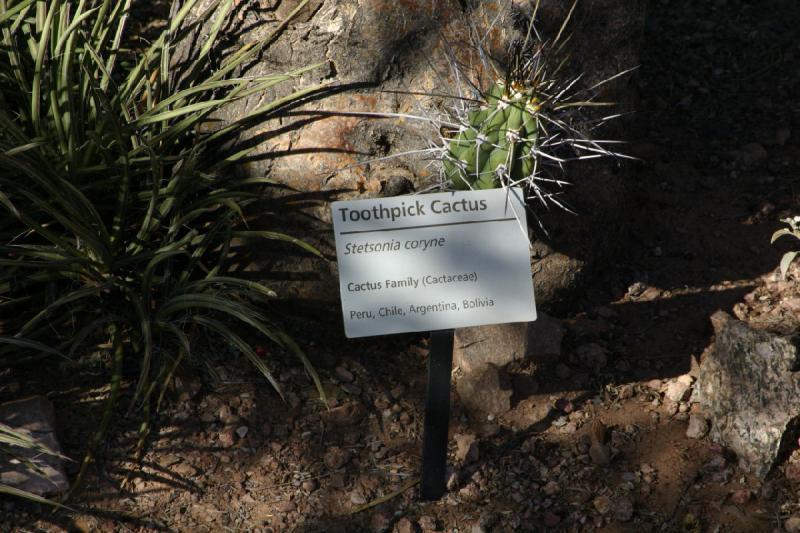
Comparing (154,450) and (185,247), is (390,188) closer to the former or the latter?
(185,247)

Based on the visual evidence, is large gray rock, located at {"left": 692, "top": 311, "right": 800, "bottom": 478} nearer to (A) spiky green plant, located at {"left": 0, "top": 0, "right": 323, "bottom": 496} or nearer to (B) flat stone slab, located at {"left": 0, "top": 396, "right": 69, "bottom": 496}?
(A) spiky green plant, located at {"left": 0, "top": 0, "right": 323, "bottom": 496}

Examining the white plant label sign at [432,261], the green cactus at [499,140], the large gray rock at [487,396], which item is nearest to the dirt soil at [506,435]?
the large gray rock at [487,396]

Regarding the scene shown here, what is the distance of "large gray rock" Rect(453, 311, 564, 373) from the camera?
2.58 m

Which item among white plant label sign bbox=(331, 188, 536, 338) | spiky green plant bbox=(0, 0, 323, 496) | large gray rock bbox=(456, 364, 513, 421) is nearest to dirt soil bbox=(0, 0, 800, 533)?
large gray rock bbox=(456, 364, 513, 421)

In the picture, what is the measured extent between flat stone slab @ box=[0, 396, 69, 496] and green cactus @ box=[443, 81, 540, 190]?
4.25 ft

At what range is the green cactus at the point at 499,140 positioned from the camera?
6.43 feet

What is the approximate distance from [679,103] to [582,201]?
120cm

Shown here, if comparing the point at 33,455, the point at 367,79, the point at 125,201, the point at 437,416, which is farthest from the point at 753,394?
the point at 33,455

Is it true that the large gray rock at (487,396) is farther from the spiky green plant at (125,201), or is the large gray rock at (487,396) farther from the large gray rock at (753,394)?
the large gray rock at (753,394)

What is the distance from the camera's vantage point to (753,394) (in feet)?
7.48

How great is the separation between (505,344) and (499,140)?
2.69 feet

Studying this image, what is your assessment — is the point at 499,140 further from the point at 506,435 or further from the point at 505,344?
the point at 506,435

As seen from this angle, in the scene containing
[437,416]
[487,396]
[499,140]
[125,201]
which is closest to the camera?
[499,140]

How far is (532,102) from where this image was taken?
1.96 m
